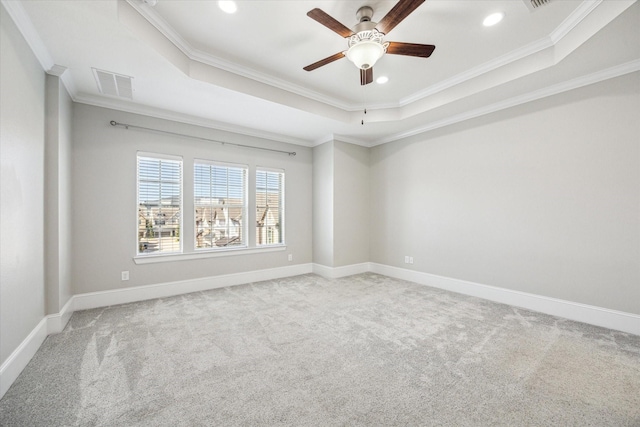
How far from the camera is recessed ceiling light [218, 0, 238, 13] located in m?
2.28

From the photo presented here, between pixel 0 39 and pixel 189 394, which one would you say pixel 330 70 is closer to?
pixel 0 39

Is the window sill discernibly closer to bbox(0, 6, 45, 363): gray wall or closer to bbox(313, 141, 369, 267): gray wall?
bbox(313, 141, 369, 267): gray wall

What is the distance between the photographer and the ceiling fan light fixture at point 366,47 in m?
2.29

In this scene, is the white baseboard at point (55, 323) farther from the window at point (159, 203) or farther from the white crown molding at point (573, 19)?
the white crown molding at point (573, 19)

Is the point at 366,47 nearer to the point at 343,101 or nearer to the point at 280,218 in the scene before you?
the point at 343,101

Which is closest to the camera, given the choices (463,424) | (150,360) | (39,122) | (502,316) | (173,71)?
(463,424)

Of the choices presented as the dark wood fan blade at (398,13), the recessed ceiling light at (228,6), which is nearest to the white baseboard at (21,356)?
the recessed ceiling light at (228,6)

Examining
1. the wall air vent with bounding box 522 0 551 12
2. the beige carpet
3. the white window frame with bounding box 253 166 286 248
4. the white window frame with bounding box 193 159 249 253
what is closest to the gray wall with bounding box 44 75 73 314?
the beige carpet

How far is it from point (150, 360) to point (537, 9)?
454 cm

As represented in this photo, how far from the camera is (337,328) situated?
9.62 feet

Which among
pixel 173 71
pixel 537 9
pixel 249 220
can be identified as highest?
pixel 537 9

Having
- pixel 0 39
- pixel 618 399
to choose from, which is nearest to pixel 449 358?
pixel 618 399

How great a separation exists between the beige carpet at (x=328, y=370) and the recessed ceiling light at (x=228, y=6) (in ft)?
10.1

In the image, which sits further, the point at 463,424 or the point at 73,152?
the point at 73,152
